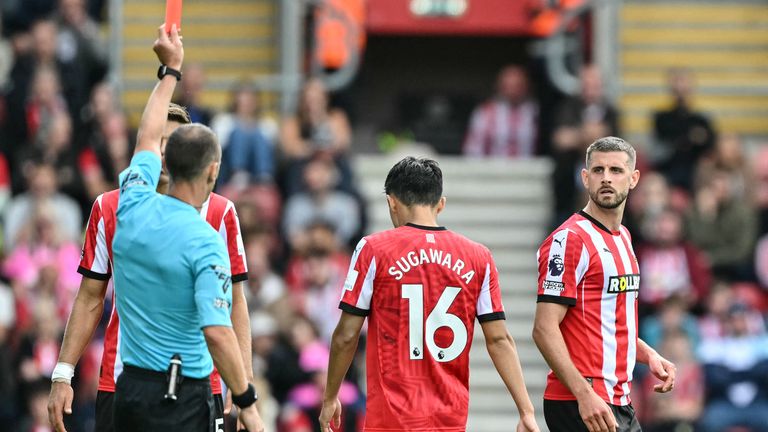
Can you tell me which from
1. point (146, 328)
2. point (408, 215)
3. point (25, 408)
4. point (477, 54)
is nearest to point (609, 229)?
point (408, 215)

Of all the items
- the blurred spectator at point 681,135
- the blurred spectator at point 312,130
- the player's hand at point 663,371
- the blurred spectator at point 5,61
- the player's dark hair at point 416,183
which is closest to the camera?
the player's dark hair at point 416,183

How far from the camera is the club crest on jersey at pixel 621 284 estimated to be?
7.74 m

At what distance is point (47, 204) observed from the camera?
46.0 ft

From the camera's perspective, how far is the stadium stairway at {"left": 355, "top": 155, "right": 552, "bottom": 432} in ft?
48.1

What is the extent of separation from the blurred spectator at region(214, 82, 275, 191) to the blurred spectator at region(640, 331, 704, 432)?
4163 mm

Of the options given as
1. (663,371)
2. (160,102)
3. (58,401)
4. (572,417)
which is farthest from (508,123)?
(160,102)

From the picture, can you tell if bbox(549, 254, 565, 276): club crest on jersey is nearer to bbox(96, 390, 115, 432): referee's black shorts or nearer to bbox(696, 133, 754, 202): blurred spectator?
bbox(96, 390, 115, 432): referee's black shorts

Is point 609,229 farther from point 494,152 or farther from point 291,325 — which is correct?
point 494,152

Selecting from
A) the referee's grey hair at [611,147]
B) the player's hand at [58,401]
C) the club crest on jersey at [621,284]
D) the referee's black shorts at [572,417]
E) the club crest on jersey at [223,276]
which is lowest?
the referee's black shorts at [572,417]

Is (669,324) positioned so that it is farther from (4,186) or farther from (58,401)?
(58,401)

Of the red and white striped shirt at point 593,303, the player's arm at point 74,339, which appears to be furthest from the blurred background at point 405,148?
the red and white striped shirt at point 593,303

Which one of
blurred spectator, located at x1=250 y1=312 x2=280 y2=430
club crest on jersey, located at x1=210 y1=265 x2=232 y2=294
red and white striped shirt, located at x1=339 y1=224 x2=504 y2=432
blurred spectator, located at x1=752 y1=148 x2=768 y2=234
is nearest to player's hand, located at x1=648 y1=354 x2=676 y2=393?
red and white striped shirt, located at x1=339 y1=224 x2=504 y2=432

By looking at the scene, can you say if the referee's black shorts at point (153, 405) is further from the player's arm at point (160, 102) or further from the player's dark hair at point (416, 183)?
the player's dark hair at point (416, 183)

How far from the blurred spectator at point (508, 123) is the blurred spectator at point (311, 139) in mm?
1923
